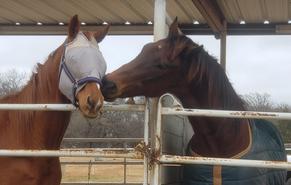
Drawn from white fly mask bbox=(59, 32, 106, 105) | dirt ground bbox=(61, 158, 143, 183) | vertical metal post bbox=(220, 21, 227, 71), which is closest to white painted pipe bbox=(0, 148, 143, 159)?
white fly mask bbox=(59, 32, 106, 105)

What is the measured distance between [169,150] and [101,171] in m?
13.7

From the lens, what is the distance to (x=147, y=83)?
154 inches

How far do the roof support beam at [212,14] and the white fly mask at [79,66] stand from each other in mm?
2076

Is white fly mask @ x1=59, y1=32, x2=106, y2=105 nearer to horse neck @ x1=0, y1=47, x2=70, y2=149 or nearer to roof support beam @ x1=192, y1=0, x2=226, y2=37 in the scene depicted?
horse neck @ x1=0, y1=47, x2=70, y2=149

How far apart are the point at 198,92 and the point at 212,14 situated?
2497 millimetres

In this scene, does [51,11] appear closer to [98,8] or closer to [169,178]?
[98,8]

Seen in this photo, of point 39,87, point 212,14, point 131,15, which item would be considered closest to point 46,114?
point 39,87

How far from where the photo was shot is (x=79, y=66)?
4000mm

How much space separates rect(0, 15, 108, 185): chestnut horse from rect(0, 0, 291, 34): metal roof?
8.26 ft

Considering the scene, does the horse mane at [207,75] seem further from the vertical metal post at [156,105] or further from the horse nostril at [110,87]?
the horse nostril at [110,87]

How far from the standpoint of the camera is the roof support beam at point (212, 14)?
599cm

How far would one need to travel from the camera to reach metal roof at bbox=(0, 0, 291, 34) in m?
6.75

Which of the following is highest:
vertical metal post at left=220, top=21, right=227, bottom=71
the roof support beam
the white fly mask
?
the roof support beam

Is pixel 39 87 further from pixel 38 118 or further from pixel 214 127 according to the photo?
pixel 214 127
